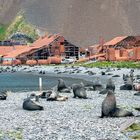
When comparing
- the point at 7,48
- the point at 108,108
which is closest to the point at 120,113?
the point at 108,108

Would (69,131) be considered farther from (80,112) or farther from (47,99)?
(47,99)

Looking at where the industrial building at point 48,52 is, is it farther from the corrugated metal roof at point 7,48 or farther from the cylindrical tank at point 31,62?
the corrugated metal roof at point 7,48

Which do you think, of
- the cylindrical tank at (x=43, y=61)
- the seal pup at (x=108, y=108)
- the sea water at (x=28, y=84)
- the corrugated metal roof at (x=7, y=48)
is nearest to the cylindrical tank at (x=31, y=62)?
the cylindrical tank at (x=43, y=61)

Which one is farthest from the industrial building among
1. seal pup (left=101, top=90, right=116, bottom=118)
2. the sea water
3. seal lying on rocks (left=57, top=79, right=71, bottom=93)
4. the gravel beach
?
seal pup (left=101, top=90, right=116, bottom=118)

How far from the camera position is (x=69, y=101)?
83.4ft

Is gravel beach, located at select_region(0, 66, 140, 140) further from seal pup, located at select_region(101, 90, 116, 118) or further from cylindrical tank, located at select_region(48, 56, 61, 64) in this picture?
cylindrical tank, located at select_region(48, 56, 61, 64)

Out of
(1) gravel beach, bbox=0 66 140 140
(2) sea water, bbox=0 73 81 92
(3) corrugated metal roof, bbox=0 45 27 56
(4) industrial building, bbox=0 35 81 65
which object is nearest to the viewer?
(1) gravel beach, bbox=0 66 140 140

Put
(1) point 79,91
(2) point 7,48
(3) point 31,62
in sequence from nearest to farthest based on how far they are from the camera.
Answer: (1) point 79,91 → (3) point 31,62 → (2) point 7,48

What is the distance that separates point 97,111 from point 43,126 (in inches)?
171

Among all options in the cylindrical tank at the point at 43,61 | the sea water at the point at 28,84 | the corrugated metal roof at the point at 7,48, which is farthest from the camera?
the corrugated metal roof at the point at 7,48

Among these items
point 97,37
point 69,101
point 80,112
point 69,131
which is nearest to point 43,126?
point 69,131

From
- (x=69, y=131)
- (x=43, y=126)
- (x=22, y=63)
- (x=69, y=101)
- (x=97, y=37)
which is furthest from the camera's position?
(x=97, y=37)

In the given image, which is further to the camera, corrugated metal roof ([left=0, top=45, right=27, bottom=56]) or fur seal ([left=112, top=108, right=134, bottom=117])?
corrugated metal roof ([left=0, top=45, right=27, bottom=56])

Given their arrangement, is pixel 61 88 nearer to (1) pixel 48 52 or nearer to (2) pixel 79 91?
(2) pixel 79 91
